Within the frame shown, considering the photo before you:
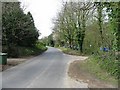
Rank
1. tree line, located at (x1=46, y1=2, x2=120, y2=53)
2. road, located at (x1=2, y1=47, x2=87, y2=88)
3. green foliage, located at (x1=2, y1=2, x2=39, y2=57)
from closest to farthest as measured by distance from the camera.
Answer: road, located at (x1=2, y1=47, x2=87, y2=88), tree line, located at (x1=46, y1=2, x2=120, y2=53), green foliage, located at (x1=2, y1=2, x2=39, y2=57)

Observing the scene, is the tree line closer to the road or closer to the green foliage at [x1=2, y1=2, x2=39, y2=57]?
the road

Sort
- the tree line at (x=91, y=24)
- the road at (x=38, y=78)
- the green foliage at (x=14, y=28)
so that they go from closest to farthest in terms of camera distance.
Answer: the road at (x=38, y=78) → the tree line at (x=91, y=24) → the green foliage at (x=14, y=28)

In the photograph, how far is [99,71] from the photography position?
1772cm

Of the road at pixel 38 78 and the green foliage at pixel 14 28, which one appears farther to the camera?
the green foliage at pixel 14 28

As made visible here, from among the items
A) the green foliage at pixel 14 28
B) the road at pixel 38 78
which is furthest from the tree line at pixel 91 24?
the green foliage at pixel 14 28

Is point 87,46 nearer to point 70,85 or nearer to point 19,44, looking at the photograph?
point 19,44

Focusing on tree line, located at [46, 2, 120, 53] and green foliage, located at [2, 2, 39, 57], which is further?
green foliage, located at [2, 2, 39, 57]

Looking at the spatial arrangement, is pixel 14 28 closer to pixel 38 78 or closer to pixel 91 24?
pixel 91 24

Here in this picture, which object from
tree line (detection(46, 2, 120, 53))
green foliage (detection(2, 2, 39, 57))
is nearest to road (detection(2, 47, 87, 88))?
tree line (detection(46, 2, 120, 53))

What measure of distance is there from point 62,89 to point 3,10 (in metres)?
15.8

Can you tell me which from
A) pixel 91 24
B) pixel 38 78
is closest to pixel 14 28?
pixel 91 24

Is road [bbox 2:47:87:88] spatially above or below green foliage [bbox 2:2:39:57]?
below

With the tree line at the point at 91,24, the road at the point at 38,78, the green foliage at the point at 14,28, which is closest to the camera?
the road at the point at 38,78

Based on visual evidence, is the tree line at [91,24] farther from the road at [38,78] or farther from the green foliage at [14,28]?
the green foliage at [14,28]
